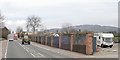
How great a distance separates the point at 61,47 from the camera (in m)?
46.0

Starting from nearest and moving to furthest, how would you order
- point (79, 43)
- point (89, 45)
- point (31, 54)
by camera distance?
point (89, 45), point (31, 54), point (79, 43)

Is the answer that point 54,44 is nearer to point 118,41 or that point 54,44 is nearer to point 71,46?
point 71,46

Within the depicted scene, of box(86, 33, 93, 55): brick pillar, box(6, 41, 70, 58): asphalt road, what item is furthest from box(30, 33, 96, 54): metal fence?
box(6, 41, 70, 58): asphalt road

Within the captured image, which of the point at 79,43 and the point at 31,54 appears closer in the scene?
the point at 31,54

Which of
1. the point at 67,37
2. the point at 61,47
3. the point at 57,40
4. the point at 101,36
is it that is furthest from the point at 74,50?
the point at 101,36

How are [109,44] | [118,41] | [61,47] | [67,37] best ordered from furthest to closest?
1. [118,41]
2. [109,44]
3. [61,47]
4. [67,37]

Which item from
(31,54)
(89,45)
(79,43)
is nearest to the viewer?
(89,45)

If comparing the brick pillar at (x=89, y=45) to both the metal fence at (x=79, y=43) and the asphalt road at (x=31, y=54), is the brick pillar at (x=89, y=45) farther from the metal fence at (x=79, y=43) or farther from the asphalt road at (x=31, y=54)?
the asphalt road at (x=31, y=54)

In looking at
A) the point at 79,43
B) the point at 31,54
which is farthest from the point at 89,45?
the point at 31,54

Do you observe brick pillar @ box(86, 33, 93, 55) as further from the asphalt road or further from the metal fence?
the asphalt road

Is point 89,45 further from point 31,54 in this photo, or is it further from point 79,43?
point 31,54

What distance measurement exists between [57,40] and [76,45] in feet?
49.0

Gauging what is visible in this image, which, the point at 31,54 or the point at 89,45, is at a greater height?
the point at 89,45

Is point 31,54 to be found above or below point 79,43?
below
